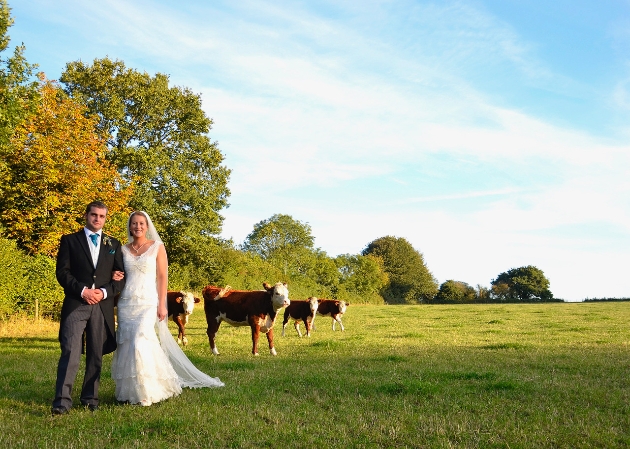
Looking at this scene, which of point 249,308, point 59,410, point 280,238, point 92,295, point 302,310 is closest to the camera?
point 59,410

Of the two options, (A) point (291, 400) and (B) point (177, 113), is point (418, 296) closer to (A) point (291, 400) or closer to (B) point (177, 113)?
(B) point (177, 113)

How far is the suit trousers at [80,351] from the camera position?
704cm

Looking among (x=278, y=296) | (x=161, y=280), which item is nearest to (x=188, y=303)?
(x=278, y=296)

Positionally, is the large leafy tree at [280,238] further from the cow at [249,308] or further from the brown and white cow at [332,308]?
the cow at [249,308]

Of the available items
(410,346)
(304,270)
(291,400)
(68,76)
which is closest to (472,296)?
(304,270)

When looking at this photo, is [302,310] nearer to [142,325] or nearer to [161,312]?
[161,312]

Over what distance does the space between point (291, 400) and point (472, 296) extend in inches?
3460

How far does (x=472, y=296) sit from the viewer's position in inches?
3570

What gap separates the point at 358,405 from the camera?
7.19 meters

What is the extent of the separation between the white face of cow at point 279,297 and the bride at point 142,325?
508cm

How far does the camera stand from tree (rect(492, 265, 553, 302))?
9391 centimetres

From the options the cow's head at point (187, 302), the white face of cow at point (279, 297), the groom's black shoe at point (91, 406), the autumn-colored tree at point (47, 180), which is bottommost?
the groom's black shoe at point (91, 406)

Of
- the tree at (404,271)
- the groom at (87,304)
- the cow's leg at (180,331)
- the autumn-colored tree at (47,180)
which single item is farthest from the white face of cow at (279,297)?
the tree at (404,271)

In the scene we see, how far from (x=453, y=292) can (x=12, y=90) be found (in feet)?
278
